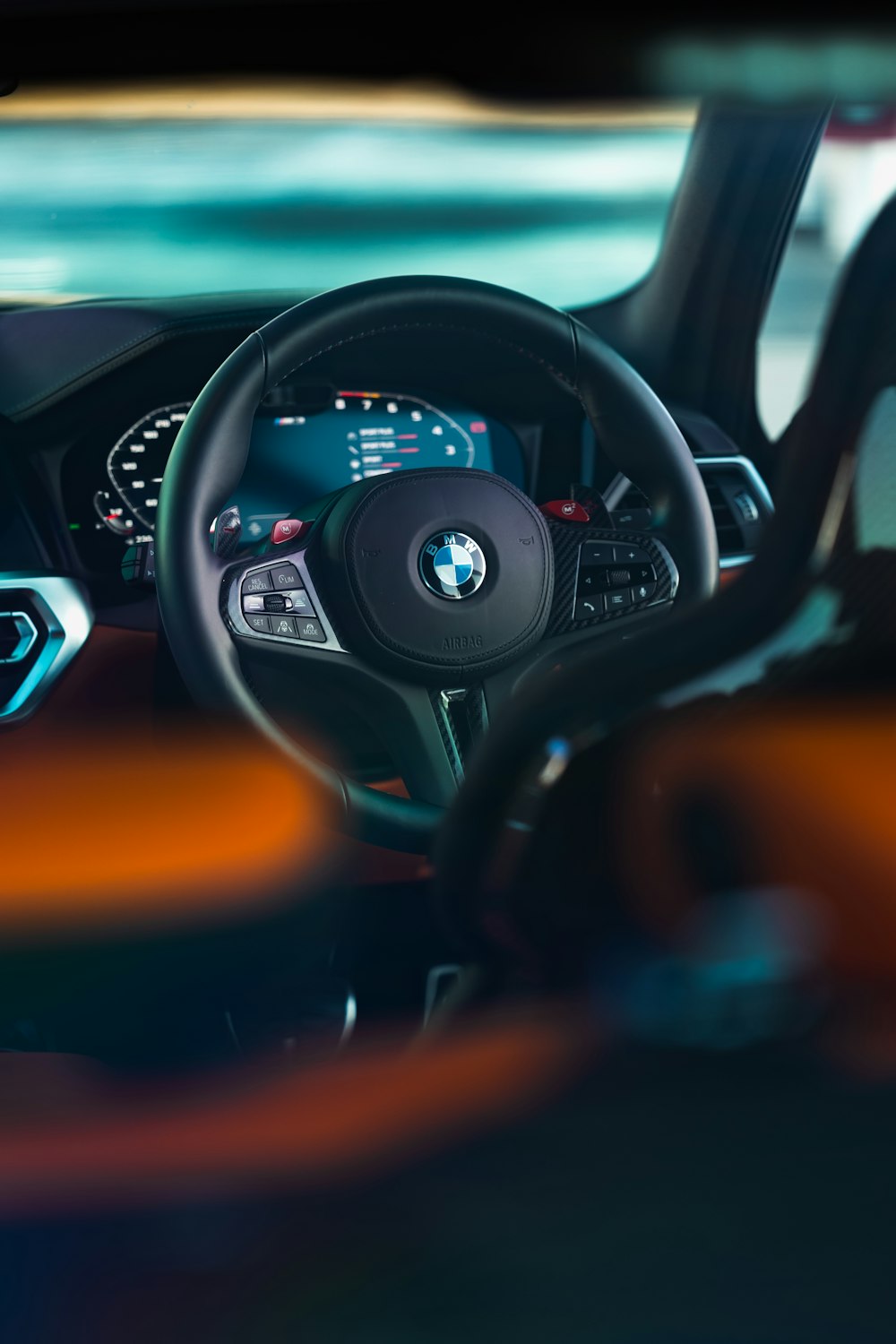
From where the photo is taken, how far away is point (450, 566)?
1.51 m

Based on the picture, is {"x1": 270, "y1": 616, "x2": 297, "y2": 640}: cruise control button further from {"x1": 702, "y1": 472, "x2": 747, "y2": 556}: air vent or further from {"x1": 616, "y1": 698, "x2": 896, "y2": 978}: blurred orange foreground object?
{"x1": 702, "y1": 472, "x2": 747, "y2": 556}: air vent

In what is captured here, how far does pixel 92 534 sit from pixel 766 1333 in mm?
1561

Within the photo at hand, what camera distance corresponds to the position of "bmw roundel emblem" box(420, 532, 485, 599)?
4.94 ft

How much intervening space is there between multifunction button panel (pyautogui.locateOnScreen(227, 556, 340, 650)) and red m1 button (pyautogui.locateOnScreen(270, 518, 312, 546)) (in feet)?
0.17

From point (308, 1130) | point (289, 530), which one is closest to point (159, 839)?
point (289, 530)

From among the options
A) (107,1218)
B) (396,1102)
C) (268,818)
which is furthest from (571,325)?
(107,1218)

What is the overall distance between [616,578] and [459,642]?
0.26 metres

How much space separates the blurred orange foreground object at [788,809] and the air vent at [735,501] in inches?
51.7

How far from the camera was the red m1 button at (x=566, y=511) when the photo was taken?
1.66m

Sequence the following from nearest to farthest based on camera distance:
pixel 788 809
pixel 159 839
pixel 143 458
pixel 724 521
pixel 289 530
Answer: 1. pixel 788 809
2. pixel 159 839
3. pixel 289 530
4. pixel 143 458
5. pixel 724 521

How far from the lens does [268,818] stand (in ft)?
4.79

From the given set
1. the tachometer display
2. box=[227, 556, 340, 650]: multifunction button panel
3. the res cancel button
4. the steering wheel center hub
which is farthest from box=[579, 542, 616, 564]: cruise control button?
the tachometer display

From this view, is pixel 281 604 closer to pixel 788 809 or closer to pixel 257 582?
pixel 257 582

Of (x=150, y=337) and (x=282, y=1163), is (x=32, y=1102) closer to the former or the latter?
(x=282, y=1163)
